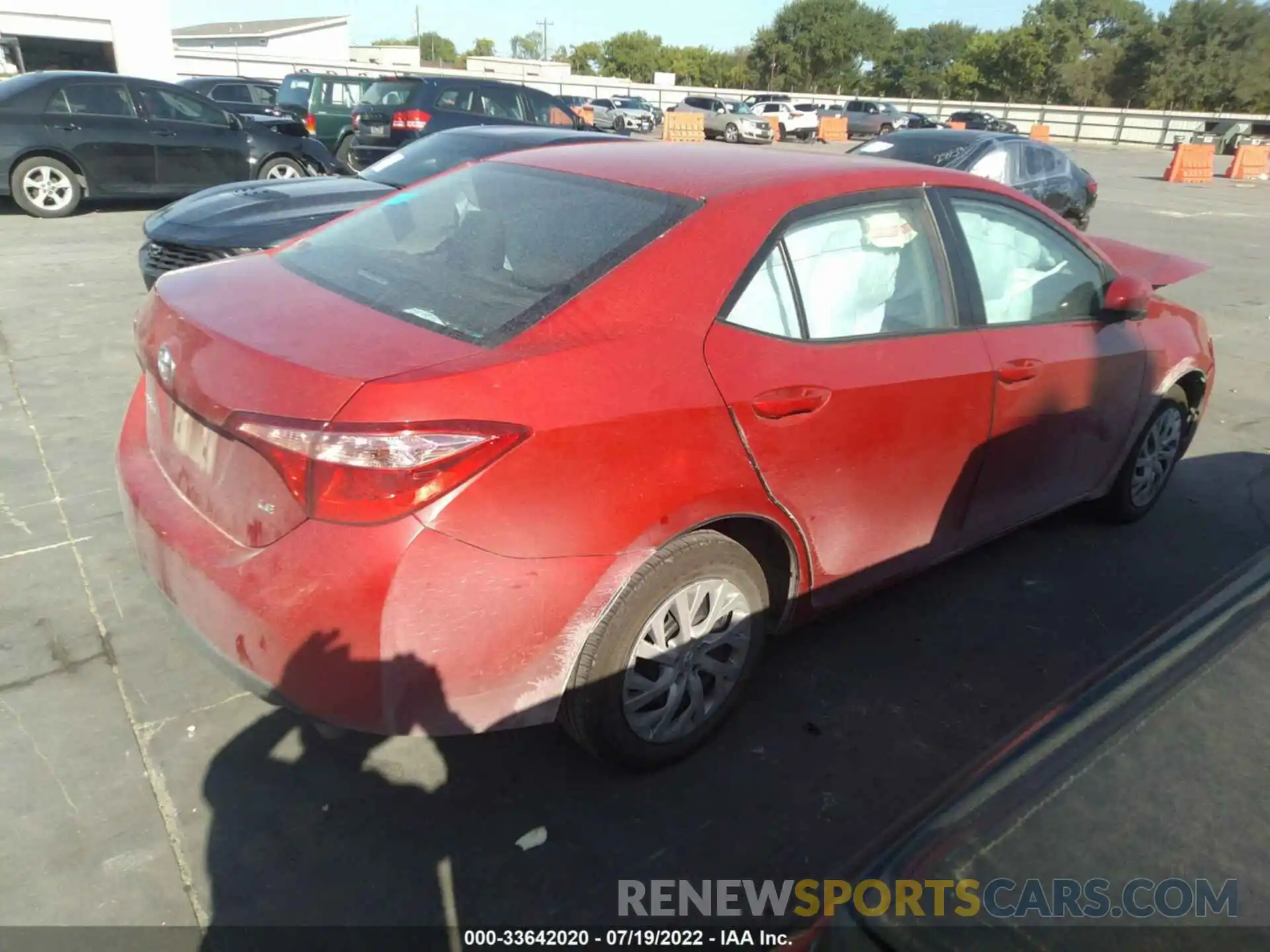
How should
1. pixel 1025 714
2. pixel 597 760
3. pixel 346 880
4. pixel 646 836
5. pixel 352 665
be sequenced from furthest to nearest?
pixel 1025 714 → pixel 597 760 → pixel 646 836 → pixel 346 880 → pixel 352 665

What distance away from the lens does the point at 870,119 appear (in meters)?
39.2

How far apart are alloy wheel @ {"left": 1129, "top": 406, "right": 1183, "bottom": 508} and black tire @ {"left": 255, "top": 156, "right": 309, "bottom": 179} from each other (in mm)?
10832

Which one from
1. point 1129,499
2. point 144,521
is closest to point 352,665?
point 144,521

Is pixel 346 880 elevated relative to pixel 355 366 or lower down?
lower down

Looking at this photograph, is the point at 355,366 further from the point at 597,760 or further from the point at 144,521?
the point at 597,760

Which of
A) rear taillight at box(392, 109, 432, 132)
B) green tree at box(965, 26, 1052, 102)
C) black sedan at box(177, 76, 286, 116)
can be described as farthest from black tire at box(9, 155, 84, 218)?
green tree at box(965, 26, 1052, 102)

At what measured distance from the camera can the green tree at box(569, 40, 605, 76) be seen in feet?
342

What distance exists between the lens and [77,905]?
214 centimetres

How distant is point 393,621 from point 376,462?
14.1 inches

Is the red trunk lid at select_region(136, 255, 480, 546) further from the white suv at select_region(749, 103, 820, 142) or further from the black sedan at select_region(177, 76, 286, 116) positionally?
the white suv at select_region(749, 103, 820, 142)

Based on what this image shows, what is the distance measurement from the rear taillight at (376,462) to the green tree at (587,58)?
10901cm

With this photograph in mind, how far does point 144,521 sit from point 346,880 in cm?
111

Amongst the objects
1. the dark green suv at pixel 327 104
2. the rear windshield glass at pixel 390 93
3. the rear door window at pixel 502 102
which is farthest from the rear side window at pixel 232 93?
the rear door window at pixel 502 102

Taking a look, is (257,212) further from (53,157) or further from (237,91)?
(237,91)
